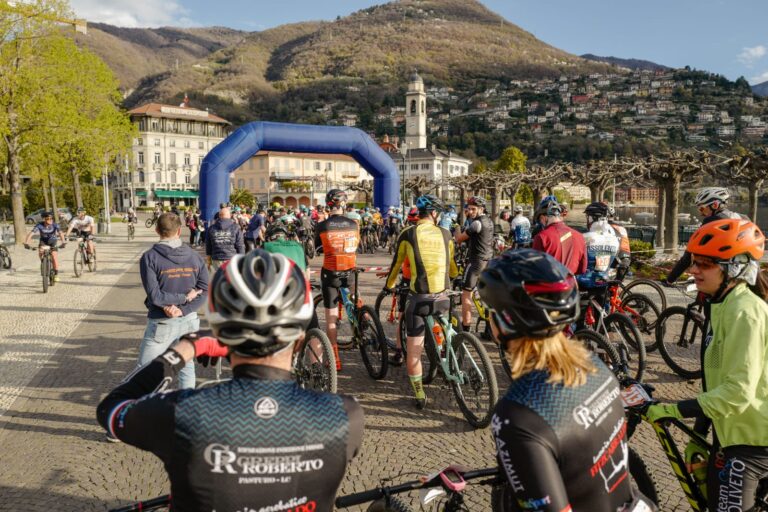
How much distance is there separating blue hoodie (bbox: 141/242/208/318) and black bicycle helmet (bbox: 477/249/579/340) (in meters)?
3.79

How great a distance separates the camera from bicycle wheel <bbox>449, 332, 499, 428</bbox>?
459cm

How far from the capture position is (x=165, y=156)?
86625 millimetres

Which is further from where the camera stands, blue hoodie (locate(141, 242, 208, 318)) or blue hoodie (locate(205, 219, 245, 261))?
blue hoodie (locate(205, 219, 245, 261))

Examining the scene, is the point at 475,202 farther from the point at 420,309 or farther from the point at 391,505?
the point at 391,505

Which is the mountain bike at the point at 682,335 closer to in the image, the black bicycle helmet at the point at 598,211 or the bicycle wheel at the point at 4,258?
the black bicycle helmet at the point at 598,211

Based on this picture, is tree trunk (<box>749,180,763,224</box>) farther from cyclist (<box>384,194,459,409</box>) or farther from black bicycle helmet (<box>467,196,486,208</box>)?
cyclist (<box>384,194,459,409</box>)

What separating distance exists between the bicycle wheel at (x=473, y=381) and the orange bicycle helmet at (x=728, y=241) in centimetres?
217

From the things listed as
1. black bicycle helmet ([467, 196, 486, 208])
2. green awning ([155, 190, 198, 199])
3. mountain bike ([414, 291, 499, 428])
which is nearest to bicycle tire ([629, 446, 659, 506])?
mountain bike ([414, 291, 499, 428])

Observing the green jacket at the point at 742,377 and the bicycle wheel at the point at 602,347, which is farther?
the bicycle wheel at the point at 602,347

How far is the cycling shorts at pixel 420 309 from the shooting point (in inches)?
197

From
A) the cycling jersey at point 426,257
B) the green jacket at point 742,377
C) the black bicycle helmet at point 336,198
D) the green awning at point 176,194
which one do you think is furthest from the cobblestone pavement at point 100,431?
the green awning at point 176,194

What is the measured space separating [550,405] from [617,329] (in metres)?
4.70

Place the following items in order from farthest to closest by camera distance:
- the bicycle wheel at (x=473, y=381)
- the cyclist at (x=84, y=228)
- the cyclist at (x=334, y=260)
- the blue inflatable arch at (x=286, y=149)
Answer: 1. the blue inflatable arch at (x=286, y=149)
2. the cyclist at (x=84, y=228)
3. the cyclist at (x=334, y=260)
4. the bicycle wheel at (x=473, y=381)

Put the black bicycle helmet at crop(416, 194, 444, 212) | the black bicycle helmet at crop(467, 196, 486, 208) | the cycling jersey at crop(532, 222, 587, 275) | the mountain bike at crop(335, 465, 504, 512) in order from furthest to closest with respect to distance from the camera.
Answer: the black bicycle helmet at crop(467, 196, 486, 208) < the cycling jersey at crop(532, 222, 587, 275) < the black bicycle helmet at crop(416, 194, 444, 212) < the mountain bike at crop(335, 465, 504, 512)
